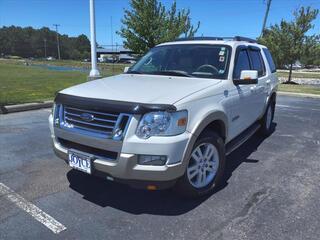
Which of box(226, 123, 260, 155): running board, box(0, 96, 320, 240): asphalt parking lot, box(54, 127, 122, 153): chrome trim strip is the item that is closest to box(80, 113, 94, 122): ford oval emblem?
box(54, 127, 122, 153): chrome trim strip

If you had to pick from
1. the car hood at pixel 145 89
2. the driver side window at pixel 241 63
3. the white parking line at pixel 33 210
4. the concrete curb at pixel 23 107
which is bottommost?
Answer: the white parking line at pixel 33 210

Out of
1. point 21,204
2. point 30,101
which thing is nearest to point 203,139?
point 21,204

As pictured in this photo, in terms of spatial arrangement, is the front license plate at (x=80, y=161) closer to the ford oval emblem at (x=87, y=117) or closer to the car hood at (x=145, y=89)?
the ford oval emblem at (x=87, y=117)

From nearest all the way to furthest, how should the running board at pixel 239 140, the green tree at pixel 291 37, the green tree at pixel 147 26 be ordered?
the running board at pixel 239 140 → the green tree at pixel 147 26 → the green tree at pixel 291 37

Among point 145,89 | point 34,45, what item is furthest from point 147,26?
point 34,45

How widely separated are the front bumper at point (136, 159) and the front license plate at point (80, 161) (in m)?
0.08

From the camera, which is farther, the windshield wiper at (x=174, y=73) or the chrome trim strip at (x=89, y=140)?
the windshield wiper at (x=174, y=73)

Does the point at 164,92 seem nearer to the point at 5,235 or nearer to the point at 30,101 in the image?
the point at 5,235

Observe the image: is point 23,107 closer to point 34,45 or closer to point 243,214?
point 243,214

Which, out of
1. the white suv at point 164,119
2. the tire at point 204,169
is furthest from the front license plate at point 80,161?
the tire at point 204,169

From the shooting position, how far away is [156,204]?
3760 mm

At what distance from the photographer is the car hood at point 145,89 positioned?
11.1 ft

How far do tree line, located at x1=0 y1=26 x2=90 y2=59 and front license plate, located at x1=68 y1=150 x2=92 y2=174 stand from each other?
472 feet

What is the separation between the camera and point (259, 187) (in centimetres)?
430
